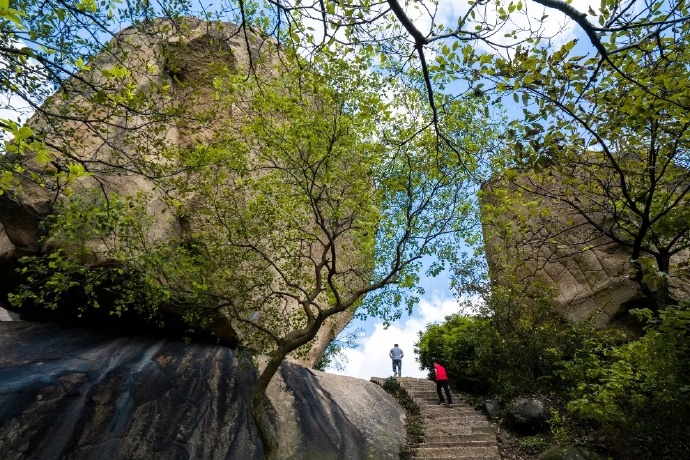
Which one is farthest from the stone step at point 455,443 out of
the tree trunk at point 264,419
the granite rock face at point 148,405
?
the tree trunk at point 264,419

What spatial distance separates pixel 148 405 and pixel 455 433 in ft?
22.4

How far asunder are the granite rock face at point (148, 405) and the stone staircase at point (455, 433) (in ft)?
2.58

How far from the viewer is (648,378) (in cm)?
699

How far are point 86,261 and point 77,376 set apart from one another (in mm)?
2069

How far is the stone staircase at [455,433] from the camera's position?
9.69 m

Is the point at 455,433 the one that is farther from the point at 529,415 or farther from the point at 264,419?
the point at 264,419

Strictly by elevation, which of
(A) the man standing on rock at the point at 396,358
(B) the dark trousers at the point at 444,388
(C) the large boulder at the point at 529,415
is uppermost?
(A) the man standing on rock at the point at 396,358

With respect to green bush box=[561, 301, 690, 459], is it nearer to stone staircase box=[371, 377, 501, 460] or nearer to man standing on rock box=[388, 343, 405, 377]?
stone staircase box=[371, 377, 501, 460]

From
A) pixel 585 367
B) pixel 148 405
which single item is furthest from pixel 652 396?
pixel 148 405

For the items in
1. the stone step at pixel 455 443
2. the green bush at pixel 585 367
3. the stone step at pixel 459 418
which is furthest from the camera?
the stone step at pixel 459 418

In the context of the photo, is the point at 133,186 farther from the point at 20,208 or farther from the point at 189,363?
the point at 189,363

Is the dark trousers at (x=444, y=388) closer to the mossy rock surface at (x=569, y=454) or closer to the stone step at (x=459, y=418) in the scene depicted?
the stone step at (x=459, y=418)

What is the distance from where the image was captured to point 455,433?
35.4 feet

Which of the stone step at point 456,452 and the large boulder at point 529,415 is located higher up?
the large boulder at point 529,415
